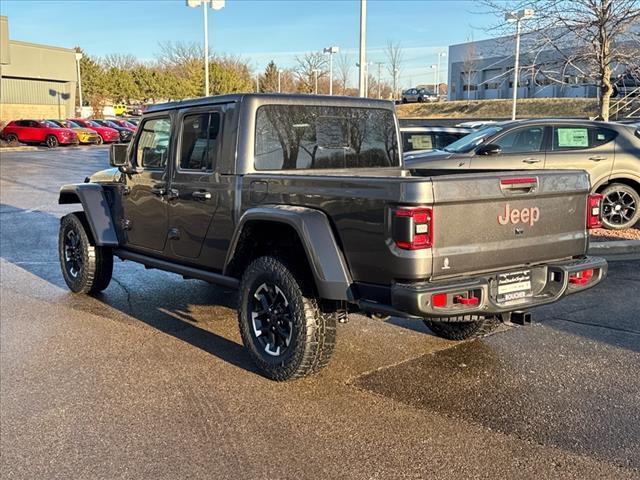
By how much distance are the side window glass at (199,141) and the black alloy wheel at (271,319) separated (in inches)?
46.3

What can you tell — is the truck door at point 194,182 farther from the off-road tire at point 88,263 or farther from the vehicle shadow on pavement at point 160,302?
the off-road tire at point 88,263

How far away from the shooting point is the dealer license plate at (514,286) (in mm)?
4168

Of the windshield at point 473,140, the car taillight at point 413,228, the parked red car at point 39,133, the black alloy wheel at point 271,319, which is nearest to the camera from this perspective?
the car taillight at point 413,228

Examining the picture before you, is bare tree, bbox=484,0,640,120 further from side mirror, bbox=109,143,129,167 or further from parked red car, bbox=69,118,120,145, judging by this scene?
parked red car, bbox=69,118,120,145

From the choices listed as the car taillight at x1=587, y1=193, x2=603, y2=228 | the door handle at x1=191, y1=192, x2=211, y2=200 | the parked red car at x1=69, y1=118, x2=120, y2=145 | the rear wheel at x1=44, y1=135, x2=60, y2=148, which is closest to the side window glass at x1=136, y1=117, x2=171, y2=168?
the door handle at x1=191, y1=192, x2=211, y2=200

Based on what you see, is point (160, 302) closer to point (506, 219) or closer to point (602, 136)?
point (506, 219)

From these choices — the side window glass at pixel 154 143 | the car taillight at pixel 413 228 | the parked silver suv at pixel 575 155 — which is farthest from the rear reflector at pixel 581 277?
the parked silver suv at pixel 575 155

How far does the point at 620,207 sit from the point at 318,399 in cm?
763

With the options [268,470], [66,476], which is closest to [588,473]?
[268,470]

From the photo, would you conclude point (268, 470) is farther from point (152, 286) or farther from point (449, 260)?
point (152, 286)

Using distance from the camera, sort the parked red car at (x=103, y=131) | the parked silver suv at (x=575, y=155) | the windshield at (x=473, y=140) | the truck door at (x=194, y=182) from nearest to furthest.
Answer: the truck door at (x=194, y=182), the parked silver suv at (x=575, y=155), the windshield at (x=473, y=140), the parked red car at (x=103, y=131)

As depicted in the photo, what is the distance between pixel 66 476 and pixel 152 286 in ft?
14.1

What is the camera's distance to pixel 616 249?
8859 mm

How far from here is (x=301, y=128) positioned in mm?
5355
